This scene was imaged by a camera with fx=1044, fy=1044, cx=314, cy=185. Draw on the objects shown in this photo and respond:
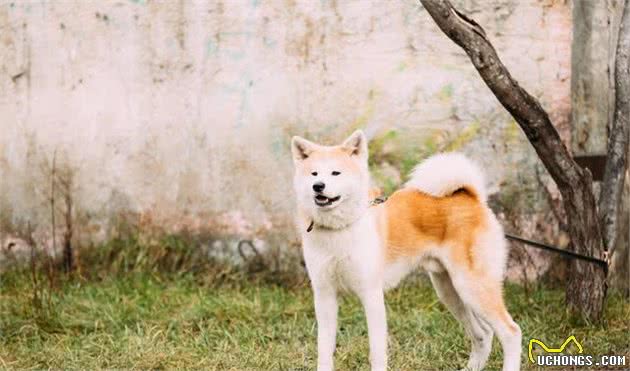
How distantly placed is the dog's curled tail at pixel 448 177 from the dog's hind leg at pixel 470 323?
438mm

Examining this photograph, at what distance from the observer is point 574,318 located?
247 inches

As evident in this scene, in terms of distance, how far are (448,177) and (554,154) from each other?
3.31 ft

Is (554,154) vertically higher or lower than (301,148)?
lower

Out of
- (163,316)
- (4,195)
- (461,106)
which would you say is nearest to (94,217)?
(4,195)

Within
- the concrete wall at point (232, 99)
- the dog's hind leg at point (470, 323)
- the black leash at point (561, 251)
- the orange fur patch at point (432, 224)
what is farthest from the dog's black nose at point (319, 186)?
the concrete wall at point (232, 99)

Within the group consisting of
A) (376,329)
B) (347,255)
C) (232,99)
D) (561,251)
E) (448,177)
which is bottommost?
(376,329)

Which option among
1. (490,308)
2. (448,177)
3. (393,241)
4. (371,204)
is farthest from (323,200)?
(490,308)

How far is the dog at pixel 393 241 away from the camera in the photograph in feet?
16.3

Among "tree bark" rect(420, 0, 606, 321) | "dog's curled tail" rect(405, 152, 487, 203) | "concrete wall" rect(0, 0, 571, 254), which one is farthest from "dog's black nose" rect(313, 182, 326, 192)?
A: "concrete wall" rect(0, 0, 571, 254)

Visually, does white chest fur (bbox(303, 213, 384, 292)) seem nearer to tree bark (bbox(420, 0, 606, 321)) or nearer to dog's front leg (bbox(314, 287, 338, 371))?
dog's front leg (bbox(314, 287, 338, 371))

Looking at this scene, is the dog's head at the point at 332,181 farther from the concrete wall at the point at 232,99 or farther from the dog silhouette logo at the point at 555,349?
the concrete wall at the point at 232,99

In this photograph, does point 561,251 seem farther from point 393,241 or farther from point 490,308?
point 393,241

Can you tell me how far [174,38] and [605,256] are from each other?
3.45 metres

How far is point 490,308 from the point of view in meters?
5.20
